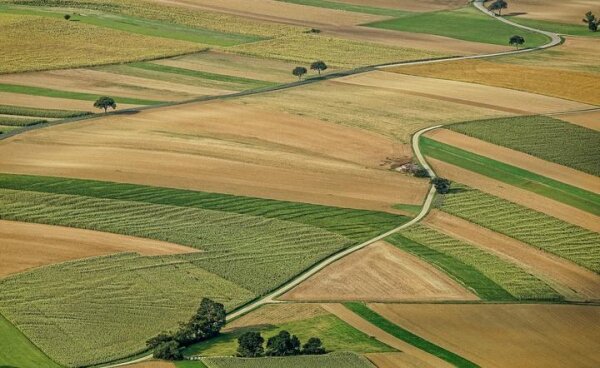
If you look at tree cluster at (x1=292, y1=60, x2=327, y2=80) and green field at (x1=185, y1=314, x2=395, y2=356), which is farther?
tree cluster at (x1=292, y1=60, x2=327, y2=80)

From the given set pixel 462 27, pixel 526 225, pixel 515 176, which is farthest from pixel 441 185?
pixel 462 27

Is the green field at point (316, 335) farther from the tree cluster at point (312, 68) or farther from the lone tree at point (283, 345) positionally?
the tree cluster at point (312, 68)

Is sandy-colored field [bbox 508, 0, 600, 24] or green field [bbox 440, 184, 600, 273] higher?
sandy-colored field [bbox 508, 0, 600, 24]

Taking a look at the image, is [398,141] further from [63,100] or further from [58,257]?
[58,257]

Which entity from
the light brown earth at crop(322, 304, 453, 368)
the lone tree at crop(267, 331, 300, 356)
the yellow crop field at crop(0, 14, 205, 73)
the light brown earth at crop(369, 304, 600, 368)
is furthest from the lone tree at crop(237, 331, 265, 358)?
the yellow crop field at crop(0, 14, 205, 73)

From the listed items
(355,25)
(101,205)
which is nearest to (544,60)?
(355,25)

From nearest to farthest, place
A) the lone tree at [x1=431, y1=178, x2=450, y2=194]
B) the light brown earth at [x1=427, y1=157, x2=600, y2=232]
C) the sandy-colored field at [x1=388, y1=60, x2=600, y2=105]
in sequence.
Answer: the light brown earth at [x1=427, y1=157, x2=600, y2=232], the lone tree at [x1=431, y1=178, x2=450, y2=194], the sandy-colored field at [x1=388, y1=60, x2=600, y2=105]

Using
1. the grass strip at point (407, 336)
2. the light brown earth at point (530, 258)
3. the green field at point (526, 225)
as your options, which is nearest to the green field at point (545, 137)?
the green field at point (526, 225)

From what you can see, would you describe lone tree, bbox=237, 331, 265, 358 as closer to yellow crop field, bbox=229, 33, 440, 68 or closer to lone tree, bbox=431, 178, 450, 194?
lone tree, bbox=431, 178, 450, 194
